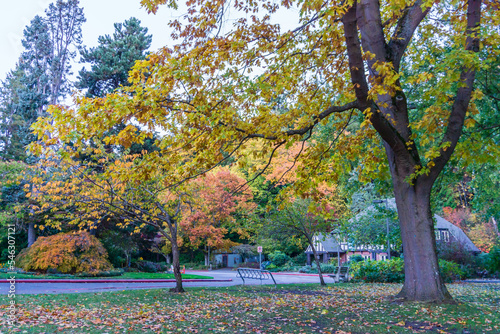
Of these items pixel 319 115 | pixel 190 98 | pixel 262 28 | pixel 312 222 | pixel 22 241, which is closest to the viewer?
pixel 319 115

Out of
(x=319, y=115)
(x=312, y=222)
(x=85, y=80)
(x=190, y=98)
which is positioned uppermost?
(x=85, y=80)

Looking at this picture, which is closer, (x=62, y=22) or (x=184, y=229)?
(x=62, y=22)

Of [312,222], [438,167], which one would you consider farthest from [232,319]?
[312,222]

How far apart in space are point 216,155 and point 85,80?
26767mm

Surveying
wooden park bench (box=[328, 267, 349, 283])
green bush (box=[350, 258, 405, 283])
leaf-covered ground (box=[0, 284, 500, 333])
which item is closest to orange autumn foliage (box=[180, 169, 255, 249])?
wooden park bench (box=[328, 267, 349, 283])

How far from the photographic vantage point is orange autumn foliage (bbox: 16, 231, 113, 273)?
20812 mm

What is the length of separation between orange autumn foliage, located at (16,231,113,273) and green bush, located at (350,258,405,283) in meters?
15.4

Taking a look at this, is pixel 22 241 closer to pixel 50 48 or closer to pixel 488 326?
pixel 50 48

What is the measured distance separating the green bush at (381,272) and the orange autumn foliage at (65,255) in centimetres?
1541

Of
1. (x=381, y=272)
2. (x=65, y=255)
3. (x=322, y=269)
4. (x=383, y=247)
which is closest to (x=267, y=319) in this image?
(x=381, y=272)

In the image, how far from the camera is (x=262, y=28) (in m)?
8.57

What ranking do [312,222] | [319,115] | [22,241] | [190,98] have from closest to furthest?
[319,115], [190,98], [312,222], [22,241]

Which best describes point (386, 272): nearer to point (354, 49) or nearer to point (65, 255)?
point (354, 49)

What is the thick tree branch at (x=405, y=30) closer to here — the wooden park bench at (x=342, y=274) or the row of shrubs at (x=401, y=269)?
the row of shrubs at (x=401, y=269)
